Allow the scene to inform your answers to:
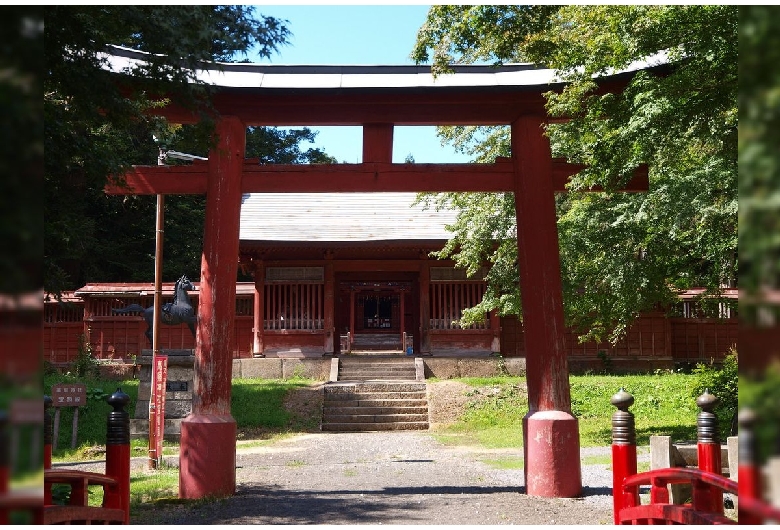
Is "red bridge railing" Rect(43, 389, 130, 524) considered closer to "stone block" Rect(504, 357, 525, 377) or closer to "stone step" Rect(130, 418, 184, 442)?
"stone step" Rect(130, 418, 184, 442)

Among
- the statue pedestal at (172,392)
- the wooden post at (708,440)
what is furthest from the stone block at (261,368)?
the wooden post at (708,440)

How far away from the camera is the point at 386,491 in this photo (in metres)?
8.63

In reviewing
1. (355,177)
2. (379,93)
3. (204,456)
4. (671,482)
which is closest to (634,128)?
(379,93)

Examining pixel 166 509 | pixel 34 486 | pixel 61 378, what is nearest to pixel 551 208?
pixel 166 509

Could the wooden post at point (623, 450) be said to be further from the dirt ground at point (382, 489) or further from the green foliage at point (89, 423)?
the green foliage at point (89, 423)

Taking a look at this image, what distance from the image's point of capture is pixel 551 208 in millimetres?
8469

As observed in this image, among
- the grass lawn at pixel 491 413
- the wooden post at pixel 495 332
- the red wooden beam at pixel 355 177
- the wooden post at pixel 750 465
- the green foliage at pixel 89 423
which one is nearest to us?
the wooden post at pixel 750 465

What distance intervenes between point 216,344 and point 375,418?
9232 millimetres

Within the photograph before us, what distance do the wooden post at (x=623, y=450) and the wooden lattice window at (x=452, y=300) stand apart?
16.5m

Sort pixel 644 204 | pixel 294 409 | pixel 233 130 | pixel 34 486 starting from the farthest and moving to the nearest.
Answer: pixel 294 409, pixel 644 204, pixel 233 130, pixel 34 486

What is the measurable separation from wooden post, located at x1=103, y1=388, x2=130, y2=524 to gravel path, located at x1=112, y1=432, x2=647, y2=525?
71.3 inches

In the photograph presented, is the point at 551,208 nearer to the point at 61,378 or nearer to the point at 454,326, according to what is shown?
the point at 454,326

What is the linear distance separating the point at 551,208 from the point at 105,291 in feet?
57.8

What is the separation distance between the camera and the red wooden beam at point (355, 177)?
8664 millimetres
